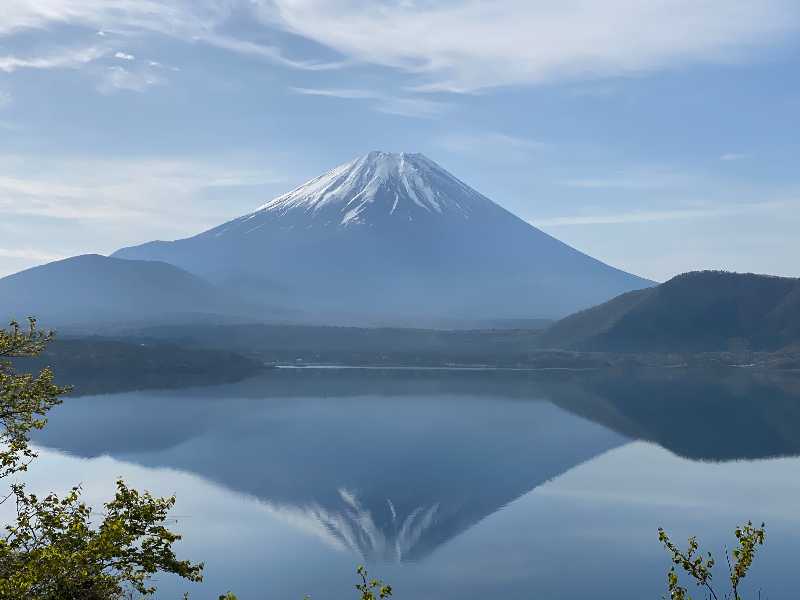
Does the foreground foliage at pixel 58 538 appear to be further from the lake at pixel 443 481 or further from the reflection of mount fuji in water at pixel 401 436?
the reflection of mount fuji in water at pixel 401 436

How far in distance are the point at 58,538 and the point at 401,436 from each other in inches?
2591

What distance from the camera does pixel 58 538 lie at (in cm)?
1402

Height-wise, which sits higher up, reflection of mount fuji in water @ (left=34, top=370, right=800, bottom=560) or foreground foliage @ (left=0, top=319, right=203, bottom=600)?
foreground foliage @ (left=0, top=319, right=203, bottom=600)

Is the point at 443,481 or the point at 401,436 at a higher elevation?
the point at 401,436

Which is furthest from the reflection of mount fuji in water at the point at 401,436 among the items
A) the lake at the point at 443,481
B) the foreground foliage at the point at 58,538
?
the foreground foliage at the point at 58,538

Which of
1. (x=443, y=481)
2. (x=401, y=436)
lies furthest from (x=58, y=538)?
(x=401, y=436)

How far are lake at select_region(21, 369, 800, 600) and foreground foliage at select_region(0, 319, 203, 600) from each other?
20.0 meters

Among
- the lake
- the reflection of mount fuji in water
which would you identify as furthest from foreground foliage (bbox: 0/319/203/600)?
the reflection of mount fuji in water

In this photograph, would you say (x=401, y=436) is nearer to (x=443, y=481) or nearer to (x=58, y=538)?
(x=443, y=481)

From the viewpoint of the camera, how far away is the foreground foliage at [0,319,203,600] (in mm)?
12195

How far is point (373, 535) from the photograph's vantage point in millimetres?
44719

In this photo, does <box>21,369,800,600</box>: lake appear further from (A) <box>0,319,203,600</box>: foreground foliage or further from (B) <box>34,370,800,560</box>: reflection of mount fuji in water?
(A) <box>0,319,203,600</box>: foreground foliage

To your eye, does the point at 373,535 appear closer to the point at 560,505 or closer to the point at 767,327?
the point at 560,505

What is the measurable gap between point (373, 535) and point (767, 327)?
176 meters
